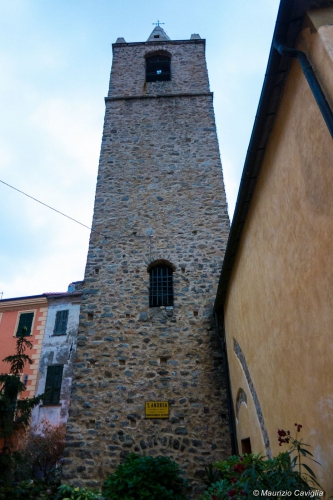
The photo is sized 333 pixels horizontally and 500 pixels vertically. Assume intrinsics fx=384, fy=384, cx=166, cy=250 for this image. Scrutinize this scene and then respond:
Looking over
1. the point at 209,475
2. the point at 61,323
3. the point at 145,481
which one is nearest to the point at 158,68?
the point at 61,323

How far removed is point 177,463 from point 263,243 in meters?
4.10

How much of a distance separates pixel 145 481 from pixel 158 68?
38.7 feet

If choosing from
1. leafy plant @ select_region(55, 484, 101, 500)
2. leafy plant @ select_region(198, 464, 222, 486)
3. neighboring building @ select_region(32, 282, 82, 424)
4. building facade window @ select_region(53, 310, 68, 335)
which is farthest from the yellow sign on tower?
building facade window @ select_region(53, 310, 68, 335)

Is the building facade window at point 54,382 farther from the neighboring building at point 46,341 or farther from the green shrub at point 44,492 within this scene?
the green shrub at point 44,492

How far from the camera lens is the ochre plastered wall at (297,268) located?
2.69 m

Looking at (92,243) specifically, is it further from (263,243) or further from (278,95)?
(278,95)

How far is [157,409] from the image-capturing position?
6.59 meters

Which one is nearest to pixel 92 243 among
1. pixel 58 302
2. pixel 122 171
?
pixel 122 171

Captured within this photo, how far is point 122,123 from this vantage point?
1062 cm

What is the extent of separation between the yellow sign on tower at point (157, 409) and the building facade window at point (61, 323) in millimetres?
8523

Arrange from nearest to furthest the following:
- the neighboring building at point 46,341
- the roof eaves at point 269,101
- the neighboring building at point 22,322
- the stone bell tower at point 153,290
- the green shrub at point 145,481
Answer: the roof eaves at point 269,101 < the green shrub at point 145,481 < the stone bell tower at point 153,290 < the neighboring building at point 46,341 < the neighboring building at point 22,322

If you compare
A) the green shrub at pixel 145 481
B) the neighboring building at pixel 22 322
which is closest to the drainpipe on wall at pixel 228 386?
the green shrub at pixel 145 481
